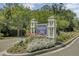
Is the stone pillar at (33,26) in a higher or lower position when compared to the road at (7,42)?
higher

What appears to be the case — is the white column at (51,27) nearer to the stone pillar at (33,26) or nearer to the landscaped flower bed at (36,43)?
the landscaped flower bed at (36,43)

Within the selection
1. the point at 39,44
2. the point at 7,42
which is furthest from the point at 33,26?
the point at 7,42

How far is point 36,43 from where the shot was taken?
394cm

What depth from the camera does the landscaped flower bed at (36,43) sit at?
3889 millimetres

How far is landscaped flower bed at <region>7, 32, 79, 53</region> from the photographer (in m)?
3.89

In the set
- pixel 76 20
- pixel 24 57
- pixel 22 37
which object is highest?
pixel 76 20

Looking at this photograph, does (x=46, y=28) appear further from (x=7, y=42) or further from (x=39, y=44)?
(x=7, y=42)

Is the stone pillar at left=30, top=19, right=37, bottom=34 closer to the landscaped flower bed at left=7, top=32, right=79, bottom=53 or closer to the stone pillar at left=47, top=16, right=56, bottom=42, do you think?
Result: the landscaped flower bed at left=7, top=32, right=79, bottom=53

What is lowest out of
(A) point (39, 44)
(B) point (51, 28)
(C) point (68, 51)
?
(C) point (68, 51)

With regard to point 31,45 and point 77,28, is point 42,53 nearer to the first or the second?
point 31,45

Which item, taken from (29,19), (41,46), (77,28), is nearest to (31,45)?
(41,46)

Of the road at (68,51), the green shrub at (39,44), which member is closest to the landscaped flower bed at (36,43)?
the green shrub at (39,44)

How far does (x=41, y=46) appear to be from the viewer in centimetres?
392

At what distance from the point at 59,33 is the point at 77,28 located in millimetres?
309
